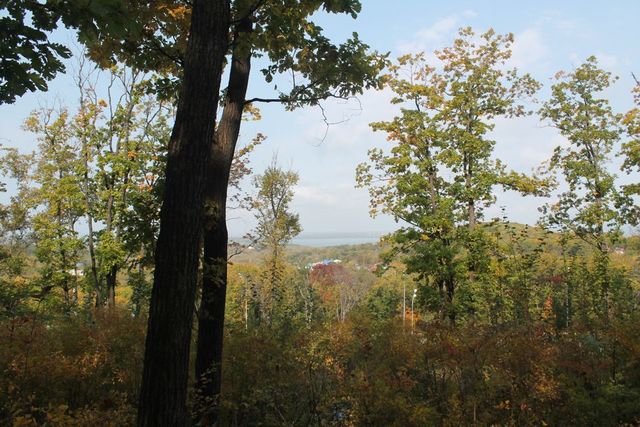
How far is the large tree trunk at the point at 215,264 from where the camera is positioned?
14.0ft

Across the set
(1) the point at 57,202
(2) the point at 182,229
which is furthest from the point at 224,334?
(1) the point at 57,202

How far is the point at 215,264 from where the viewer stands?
434cm

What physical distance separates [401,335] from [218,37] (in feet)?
16.4

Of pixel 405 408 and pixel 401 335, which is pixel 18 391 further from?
pixel 401 335

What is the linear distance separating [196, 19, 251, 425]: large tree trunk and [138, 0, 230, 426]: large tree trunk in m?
1.26

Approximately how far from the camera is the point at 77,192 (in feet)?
57.4

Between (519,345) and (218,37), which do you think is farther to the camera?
(519,345)

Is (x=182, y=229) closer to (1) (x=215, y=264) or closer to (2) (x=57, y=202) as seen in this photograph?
(1) (x=215, y=264)

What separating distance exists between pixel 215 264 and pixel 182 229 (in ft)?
5.02

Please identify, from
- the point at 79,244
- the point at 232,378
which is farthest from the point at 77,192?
the point at 232,378

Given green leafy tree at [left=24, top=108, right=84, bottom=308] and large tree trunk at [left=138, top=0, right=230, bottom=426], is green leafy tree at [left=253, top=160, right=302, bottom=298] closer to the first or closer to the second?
green leafy tree at [left=24, top=108, right=84, bottom=308]

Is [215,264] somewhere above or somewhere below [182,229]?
below

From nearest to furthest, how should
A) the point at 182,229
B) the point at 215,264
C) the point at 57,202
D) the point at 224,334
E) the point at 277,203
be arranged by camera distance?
the point at 182,229, the point at 215,264, the point at 224,334, the point at 57,202, the point at 277,203

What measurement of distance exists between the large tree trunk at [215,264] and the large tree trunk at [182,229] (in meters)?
1.26
